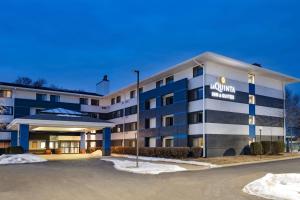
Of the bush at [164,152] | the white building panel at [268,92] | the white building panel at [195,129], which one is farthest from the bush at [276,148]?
the bush at [164,152]

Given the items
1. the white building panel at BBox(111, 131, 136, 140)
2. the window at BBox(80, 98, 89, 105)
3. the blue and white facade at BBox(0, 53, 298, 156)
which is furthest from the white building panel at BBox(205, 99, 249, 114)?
the window at BBox(80, 98, 89, 105)

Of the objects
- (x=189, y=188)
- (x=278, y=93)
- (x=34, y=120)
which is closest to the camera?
(x=189, y=188)

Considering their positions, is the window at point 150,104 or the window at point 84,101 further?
the window at point 84,101

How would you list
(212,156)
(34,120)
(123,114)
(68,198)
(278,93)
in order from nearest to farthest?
(68,198), (212,156), (34,120), (278,93), (123,114)

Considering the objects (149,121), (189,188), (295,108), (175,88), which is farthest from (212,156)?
(295,108)

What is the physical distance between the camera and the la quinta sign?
108ft

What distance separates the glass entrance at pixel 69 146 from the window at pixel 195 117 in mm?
24669

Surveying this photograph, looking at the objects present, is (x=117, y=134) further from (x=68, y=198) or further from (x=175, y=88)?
(x=68, y=198)

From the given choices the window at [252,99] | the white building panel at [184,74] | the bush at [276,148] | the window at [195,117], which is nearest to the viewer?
the window at [195,117]

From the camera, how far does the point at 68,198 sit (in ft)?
37.2

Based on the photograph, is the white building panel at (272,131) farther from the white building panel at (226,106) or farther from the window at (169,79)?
→ the window at (169,79)

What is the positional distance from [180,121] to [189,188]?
21988mm

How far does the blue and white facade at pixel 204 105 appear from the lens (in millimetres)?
32938

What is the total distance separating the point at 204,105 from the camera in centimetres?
3228
